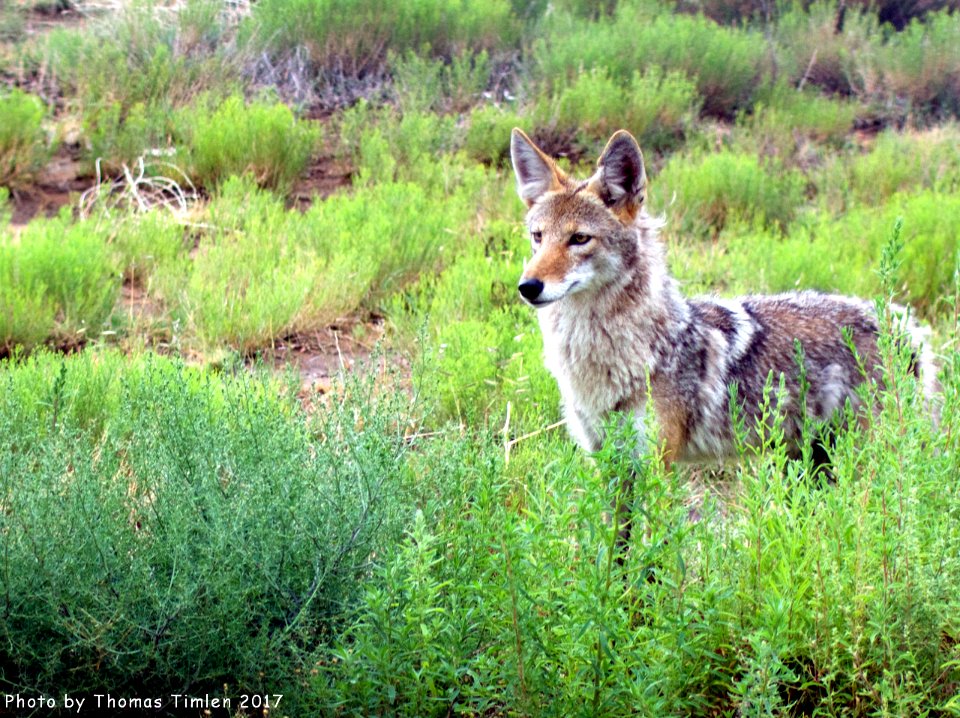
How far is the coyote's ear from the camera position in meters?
4.73

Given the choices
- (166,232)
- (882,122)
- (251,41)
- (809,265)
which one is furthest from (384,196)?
(882,122)

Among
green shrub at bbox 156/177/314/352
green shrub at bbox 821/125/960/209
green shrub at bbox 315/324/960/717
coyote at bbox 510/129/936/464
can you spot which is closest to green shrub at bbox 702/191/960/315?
green shrub at bbox 821/125/960/209

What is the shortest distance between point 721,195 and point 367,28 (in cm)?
452

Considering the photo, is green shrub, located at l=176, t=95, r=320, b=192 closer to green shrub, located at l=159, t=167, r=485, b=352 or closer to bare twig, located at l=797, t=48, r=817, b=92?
green shrub, located at l=159, t=167, r=485, b=352

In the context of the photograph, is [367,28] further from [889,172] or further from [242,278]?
[889,172]

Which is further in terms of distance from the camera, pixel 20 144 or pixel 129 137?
pixel 129 137

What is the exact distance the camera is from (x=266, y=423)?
138 inches

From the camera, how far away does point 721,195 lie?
27.9 feet

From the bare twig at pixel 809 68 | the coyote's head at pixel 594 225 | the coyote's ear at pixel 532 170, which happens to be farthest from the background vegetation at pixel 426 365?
the coyote's ear at pixel 532 170

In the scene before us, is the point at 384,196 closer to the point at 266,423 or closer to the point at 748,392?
the point at 748,392

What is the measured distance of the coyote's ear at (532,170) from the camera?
15.5ft

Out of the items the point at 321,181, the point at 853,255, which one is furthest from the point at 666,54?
the point at 853,255

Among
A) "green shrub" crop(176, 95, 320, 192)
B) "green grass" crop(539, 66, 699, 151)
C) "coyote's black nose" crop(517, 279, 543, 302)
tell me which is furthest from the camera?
"green grass" crop(539, 66, 699, 151)

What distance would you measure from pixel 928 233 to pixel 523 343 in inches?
136
